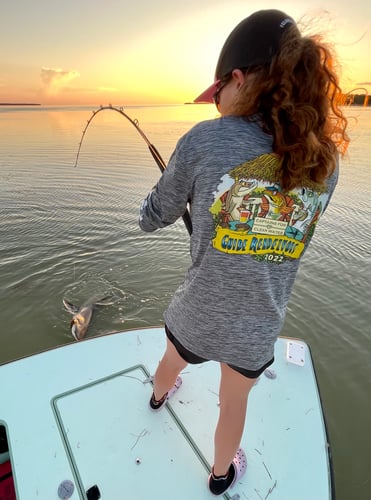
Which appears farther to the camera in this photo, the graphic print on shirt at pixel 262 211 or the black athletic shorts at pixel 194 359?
the black athletic shorts at pixel 194 359

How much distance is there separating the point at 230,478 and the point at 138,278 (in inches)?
132

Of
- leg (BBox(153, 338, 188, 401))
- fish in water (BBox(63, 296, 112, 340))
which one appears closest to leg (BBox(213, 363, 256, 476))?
leg (BBox(153, 338, 188, 401))

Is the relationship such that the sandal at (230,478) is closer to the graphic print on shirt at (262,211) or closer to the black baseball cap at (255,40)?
the graphic print on shirt at (262,211)

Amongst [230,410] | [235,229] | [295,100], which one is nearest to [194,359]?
[230,410]

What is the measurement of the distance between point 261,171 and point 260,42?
16.8 inches

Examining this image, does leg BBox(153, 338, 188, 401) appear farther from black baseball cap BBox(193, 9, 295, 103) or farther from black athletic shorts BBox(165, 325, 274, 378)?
black baseball cap BBox(193, 9, 295, 103)

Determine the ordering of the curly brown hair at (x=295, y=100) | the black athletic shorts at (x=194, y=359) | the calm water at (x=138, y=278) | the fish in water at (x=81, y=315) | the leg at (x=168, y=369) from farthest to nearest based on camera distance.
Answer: the fish in water at (x=81, y=315), the calm water at (x=138, y=278), the leg at (x=168, y=369), the black athletic shorts at (x=194, y=359), the curly brown hair at (x=295, y=100)

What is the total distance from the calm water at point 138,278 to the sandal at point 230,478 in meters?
1.14

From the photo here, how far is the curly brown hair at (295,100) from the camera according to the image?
3.38 ft

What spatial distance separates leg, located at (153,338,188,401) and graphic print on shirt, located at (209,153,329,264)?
78 centimetres

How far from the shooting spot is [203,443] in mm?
2098

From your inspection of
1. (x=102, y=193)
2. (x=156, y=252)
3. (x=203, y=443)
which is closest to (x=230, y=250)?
(x=203, y=443)

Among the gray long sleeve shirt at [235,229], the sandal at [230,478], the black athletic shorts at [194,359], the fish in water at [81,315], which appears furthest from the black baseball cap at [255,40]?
the fish in water at [81,315]

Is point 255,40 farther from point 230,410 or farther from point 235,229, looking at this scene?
point 230,410
